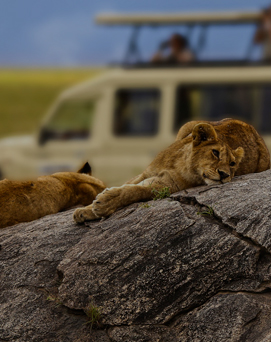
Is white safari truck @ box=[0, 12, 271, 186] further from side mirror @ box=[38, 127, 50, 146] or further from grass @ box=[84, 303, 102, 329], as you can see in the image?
grass @ box=[84, 303, 102, 329]

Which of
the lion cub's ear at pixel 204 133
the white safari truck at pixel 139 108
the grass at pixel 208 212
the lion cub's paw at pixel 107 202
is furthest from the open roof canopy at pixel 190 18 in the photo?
the grass at pixel 208 212

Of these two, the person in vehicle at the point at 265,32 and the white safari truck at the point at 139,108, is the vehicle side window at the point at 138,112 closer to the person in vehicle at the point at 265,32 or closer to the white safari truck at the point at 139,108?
the white safari truck at the point at 139,108

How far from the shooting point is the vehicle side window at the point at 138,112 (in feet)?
46.8

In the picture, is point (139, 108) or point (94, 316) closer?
point (94, 316)

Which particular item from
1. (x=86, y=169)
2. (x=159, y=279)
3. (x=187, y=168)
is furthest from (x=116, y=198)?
(x=86, y=169)

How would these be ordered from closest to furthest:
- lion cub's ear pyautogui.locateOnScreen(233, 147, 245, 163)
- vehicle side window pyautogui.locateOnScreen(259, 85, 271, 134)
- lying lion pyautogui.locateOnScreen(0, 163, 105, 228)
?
lion cub's ear pyautogui.locateOnScreen(233, 147, 245, 163) → lying lion pyautogui.locateOnScreen(0, 163, 105, 228) → vehicle side window pyautogui.locateOnScreen(259, 85, 271, 134)

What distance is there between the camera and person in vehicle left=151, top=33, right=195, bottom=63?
48.4ft

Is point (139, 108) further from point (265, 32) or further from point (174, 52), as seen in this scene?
point (265, 32)

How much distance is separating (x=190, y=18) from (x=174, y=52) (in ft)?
2.99

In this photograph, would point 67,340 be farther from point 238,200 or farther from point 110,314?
point 238,200

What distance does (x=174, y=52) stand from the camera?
49.1 feet

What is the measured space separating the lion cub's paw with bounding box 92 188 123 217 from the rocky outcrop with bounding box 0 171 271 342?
0.14 meters

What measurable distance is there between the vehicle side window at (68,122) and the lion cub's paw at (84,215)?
878cm

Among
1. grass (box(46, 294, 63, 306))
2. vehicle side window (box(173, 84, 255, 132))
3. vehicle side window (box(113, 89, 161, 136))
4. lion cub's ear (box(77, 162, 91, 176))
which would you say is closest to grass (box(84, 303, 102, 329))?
grass (box(46, 294, 63, 306))
